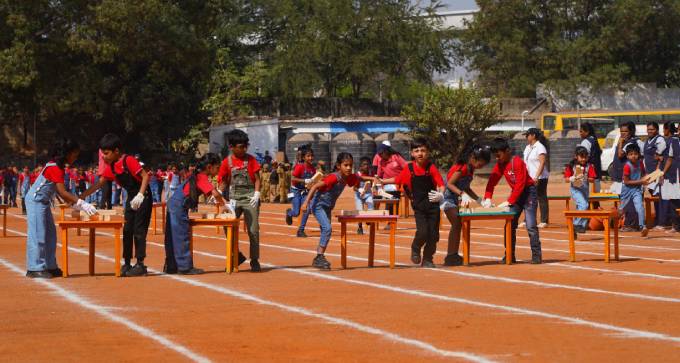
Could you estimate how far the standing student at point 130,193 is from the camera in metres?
15.1

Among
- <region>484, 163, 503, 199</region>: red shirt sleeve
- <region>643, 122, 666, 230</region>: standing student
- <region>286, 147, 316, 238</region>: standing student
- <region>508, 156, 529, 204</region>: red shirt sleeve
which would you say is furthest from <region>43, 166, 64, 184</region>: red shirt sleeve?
<region>643, 122, 666, 230</region>: standing student

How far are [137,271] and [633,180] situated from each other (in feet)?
33.1

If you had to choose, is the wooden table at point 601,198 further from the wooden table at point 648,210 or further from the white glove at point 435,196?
the white glove at point 435,196

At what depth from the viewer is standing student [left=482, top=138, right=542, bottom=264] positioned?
16.3 metres

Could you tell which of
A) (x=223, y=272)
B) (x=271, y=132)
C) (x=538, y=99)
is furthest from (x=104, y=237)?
(x=538, y=99)

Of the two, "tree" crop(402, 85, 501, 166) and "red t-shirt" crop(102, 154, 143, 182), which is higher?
"tree" crop(402, 85, 501, 166)

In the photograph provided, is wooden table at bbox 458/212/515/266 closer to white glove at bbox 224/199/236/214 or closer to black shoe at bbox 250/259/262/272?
black shoe at bbox 250/259/262/272

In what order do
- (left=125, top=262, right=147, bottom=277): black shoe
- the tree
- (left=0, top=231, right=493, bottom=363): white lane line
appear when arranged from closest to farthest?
1. (left=0, top=231, right=493, bottom=363): white lane line
2. (left=125, top=262, right=147, bottom=277): black shoe
3. the tree

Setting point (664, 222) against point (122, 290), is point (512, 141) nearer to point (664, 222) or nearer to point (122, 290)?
point (664, 222)

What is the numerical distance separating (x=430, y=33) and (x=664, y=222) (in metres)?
57.8

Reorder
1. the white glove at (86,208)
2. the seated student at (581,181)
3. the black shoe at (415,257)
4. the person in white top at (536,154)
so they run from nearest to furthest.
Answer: the white glove at (86,208)
the black shoe at (415,257)
the person in white top at (536,154)
the seated student at (581,181)

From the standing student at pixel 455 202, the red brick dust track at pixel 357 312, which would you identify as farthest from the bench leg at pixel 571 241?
the standing student at pixel 455 202

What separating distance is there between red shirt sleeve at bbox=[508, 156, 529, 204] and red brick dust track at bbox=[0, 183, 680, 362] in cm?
88

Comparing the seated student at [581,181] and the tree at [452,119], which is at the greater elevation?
the tree at [452,119]
